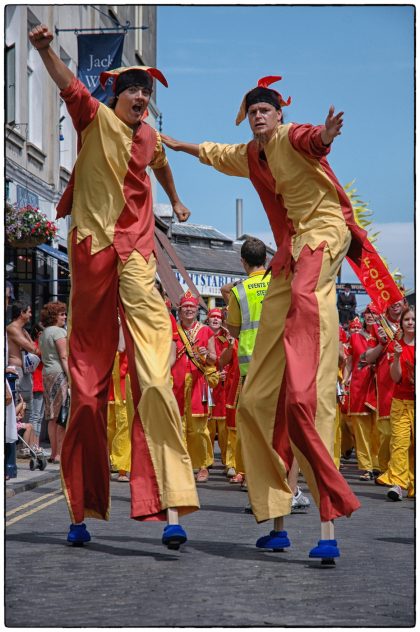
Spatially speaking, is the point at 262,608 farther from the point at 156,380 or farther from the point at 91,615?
the point at 156,380

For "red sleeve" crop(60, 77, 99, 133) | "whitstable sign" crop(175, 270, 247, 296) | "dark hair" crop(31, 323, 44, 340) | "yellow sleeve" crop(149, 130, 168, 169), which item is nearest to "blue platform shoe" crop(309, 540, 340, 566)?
"yellow sleeve" crop(149, 130, 168, 169)

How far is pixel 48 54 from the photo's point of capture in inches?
254

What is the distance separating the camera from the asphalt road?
15.9 ft

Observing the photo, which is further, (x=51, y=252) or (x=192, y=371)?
(x=51, y=252)

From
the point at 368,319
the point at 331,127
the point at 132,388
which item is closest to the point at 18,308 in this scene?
the point at 368,319

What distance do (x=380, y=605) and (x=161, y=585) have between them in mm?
985

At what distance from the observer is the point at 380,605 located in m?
5.12

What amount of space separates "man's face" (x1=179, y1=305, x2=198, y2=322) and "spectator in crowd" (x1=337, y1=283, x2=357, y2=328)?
980cm

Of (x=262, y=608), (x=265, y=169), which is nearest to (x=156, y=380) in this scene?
(x=265, y=169)

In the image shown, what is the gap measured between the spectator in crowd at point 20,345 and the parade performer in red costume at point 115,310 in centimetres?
594

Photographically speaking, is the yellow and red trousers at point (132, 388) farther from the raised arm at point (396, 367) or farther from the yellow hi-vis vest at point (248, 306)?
the raised arm at point (396, 367)

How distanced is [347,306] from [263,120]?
16.8 metres

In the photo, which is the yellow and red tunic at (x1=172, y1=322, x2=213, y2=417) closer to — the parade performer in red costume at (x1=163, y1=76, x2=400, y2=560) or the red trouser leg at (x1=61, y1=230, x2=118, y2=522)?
the red trouser leg at (x1=61, y1=230, x2=118, y2=522)

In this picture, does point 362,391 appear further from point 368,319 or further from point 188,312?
point 188,312
